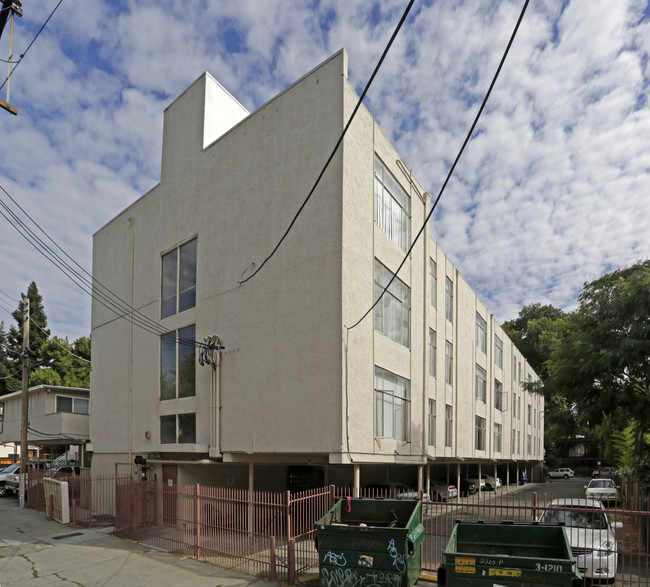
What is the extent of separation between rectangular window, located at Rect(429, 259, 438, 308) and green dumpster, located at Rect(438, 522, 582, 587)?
1463 cm

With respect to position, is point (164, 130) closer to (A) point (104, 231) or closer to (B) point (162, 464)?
(A) point (104, 231)

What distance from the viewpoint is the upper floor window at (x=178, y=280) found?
1988 centimetres

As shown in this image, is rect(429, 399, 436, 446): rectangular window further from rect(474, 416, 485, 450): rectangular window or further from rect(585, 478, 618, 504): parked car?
rect(585, 478, 618, 504): parked car

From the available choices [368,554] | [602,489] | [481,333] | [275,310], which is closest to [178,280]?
[275,310]

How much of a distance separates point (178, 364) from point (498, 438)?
986 inches

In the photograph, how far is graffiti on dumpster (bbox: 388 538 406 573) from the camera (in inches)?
358

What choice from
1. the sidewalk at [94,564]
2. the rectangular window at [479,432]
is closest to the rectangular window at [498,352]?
the rectangular window at [479,432]

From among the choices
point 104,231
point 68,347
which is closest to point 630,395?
point 104,231

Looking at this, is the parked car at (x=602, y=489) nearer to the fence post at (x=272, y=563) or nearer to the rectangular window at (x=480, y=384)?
the rectangular window at (x=480, y=384)

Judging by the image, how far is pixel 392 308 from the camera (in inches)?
714

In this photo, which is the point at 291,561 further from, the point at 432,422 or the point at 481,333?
the point at 481,333

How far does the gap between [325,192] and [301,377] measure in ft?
16.9

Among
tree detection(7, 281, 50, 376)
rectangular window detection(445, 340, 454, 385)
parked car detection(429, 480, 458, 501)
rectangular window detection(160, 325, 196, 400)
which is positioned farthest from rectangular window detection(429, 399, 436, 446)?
tree detection(7, 281, 50, 376)

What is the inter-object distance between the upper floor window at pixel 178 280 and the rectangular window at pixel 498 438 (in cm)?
2433
